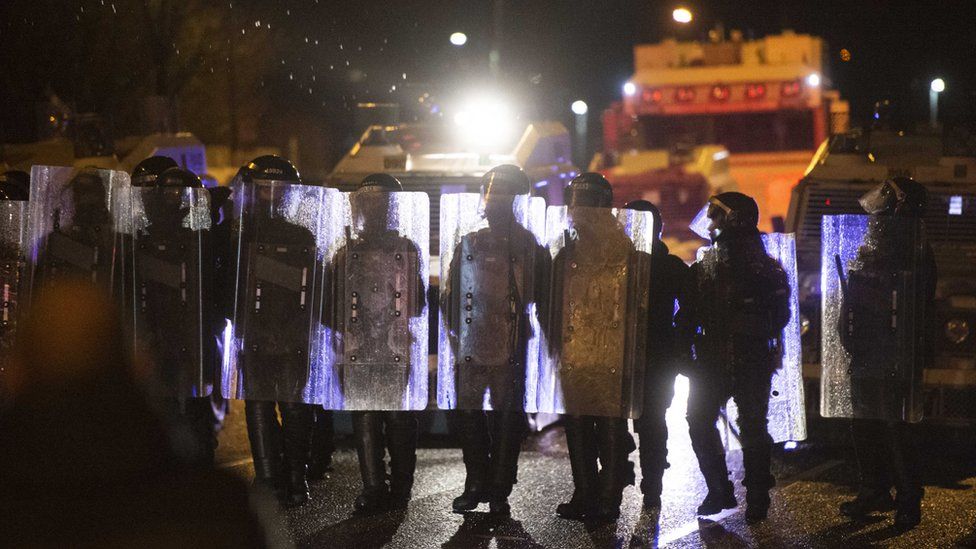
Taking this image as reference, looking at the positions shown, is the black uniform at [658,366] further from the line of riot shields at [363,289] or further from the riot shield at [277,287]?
the riot shield at [277,287]

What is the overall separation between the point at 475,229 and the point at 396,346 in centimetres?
89

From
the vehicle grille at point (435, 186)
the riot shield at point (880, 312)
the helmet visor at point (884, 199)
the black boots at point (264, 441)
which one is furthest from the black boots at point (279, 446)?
the vehicle grille at point (435, 186)

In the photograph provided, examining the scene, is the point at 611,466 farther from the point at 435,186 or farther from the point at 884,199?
the point at 435,186

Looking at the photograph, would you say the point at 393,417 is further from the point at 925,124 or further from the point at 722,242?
the point at 925,124

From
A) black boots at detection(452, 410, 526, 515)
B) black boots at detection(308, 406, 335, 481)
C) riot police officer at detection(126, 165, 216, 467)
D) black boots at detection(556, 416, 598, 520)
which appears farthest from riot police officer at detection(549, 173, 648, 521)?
riot police officer at detection(126, 165, 216, 467)

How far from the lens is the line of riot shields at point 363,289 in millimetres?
8031

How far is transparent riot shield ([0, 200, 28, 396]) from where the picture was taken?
8352mm

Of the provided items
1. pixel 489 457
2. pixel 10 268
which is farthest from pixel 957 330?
pixel 10 268

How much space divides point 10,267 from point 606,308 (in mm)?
3840

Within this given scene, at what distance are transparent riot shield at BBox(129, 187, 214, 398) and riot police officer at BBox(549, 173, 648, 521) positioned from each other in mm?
2257

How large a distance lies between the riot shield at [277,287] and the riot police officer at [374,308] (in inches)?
7.8

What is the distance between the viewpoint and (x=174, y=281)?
27.0ft

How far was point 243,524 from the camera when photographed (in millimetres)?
6219

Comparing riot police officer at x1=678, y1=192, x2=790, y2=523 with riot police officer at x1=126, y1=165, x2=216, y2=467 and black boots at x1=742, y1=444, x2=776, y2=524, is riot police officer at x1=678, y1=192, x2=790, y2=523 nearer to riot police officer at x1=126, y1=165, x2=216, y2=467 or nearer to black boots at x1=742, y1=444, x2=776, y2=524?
black boots at x1=742, y1=444, x2=776, y2=524
